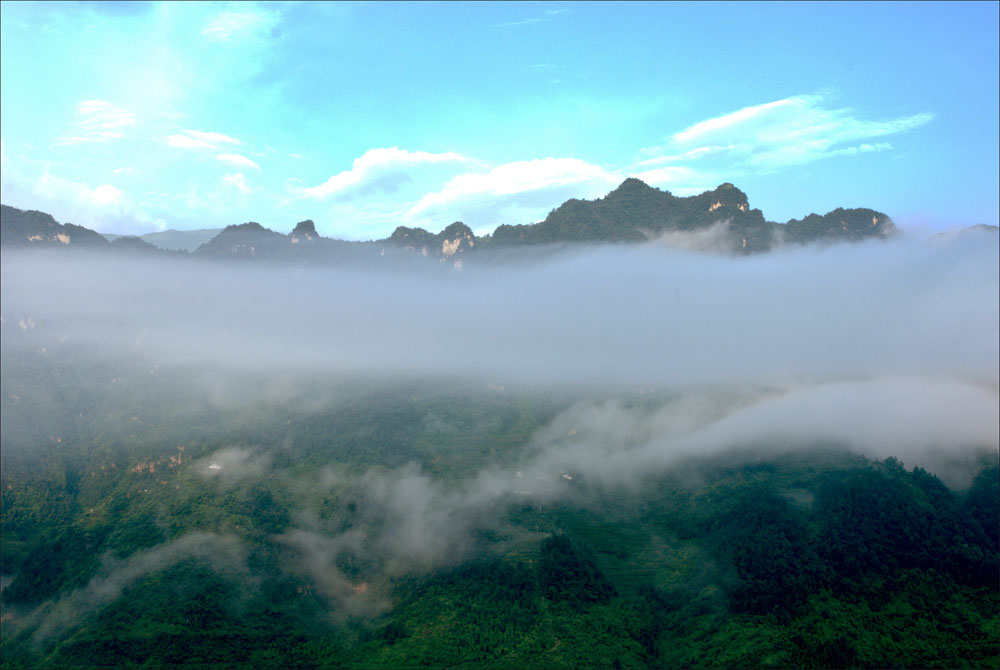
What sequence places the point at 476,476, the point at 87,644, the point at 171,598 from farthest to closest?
the point at 476,476 → the point at 171,598 → the point at 87,644

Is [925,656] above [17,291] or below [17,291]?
below

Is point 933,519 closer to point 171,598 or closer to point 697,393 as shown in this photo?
point 697,393

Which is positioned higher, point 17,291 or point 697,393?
point 17,291

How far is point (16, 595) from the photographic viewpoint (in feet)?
375

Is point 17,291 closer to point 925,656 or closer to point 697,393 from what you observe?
point 697,393

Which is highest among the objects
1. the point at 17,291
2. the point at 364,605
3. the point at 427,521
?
the point at 17,291

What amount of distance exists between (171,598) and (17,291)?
128 m

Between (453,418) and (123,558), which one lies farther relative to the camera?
(453,418)

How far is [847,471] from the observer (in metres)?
124

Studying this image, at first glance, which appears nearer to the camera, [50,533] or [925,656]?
[925,656]

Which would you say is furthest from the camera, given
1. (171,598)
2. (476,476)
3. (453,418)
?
(453,418)

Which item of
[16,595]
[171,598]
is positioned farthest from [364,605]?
[16,595]

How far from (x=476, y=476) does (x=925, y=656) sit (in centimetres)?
8537

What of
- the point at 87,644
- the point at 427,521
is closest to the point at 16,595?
the point at 87,644
